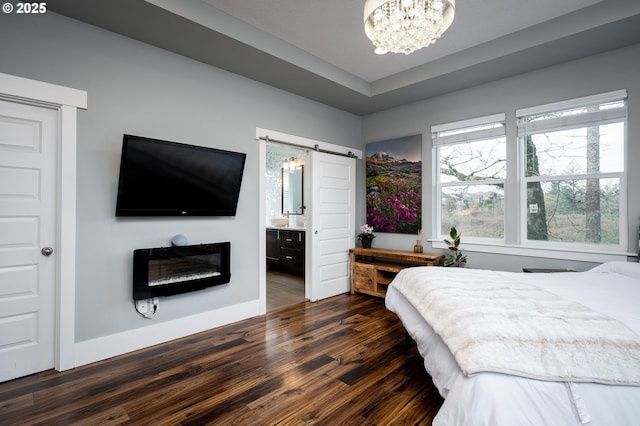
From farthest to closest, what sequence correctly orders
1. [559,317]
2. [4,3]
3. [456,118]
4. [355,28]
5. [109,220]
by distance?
[456,118]
[355,28]
[109,220]
[4,3]
[559,317]

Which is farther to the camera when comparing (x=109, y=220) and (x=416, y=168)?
(x=416, y=168)

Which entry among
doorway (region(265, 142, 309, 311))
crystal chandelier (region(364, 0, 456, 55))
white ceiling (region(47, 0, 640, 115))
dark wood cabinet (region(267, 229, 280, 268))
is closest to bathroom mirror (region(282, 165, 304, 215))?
doorway (region(265, 142, 309, 311))

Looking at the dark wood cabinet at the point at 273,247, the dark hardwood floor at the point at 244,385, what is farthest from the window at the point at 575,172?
the dark wood cabinet at the point at 273,247

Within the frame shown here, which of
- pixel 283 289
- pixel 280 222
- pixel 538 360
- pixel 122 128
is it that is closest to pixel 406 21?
pixel 538 360

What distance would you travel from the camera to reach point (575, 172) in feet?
10.6

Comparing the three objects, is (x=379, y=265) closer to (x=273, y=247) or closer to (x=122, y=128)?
(x=273, y=247)

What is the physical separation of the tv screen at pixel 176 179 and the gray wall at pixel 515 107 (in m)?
2.43

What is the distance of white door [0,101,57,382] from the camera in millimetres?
2215

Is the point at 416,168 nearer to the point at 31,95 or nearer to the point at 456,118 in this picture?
the point at 456,118

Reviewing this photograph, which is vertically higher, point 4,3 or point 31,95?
point 4,3

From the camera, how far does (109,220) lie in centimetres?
261

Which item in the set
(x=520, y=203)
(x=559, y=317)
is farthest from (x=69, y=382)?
(x=520, y=203)

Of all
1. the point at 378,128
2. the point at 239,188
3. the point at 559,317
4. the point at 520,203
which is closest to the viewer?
the point at 559,317

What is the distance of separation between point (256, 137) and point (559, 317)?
3161 mm
